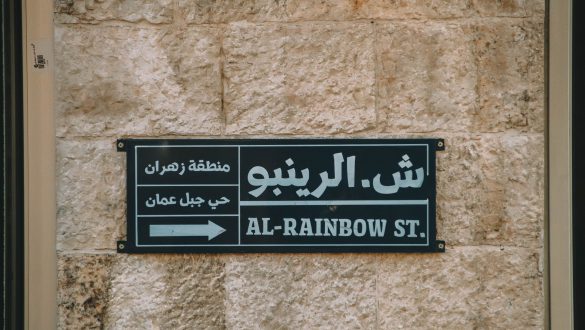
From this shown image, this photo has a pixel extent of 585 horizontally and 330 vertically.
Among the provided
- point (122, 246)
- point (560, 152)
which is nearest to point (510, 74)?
point (560, 152)

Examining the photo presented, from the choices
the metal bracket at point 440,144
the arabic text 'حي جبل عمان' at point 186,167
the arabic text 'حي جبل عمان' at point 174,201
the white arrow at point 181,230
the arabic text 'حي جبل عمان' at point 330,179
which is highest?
the metal bracket at point 440,144

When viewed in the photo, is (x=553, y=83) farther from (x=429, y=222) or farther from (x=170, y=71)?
(x=170, y=71)

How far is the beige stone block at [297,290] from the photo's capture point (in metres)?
2.43

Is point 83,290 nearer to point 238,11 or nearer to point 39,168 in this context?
point 39,168

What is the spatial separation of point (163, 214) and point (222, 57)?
2.60 feet

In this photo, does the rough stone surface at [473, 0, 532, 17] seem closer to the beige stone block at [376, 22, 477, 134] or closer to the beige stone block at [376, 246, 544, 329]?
the beige stone block at [376, 22, 477, 134]

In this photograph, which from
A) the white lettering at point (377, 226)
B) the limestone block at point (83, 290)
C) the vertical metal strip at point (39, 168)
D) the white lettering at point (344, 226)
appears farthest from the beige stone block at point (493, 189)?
the vertical metal strip at point (39, 168)

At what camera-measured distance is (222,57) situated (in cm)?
244

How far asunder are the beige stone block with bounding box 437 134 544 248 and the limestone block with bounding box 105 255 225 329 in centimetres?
112

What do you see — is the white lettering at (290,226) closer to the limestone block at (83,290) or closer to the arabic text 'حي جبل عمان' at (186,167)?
the arabic text 'حي جبل عمان' at (186,167)

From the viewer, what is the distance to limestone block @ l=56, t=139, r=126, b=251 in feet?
8.02
